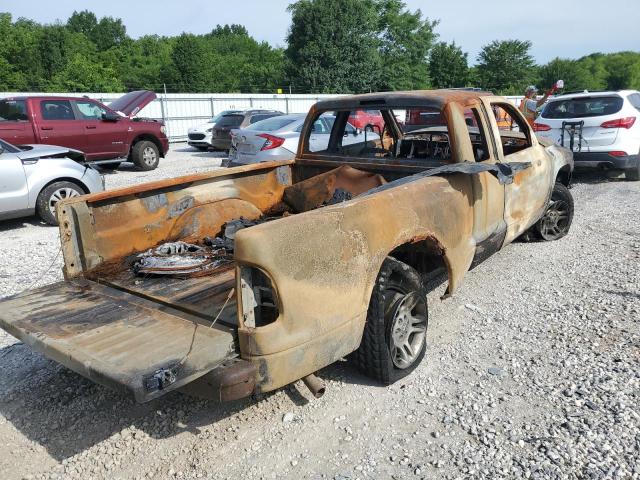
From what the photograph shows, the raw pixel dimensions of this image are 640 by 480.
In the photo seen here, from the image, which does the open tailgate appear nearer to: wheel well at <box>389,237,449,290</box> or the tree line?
wheel well at <box>389,237,449,290</box>

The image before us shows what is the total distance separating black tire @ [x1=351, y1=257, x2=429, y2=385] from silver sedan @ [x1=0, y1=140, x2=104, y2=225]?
5.67 m

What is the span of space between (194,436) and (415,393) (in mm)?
1373

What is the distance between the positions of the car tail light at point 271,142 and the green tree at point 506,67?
53208mm

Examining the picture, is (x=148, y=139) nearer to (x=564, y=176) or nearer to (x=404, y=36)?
(x=564, y=176)

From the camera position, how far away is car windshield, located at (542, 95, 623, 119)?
383 inches

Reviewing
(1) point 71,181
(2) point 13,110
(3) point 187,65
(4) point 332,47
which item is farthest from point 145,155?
(4) point 332,47

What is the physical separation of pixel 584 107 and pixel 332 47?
44.6 metres

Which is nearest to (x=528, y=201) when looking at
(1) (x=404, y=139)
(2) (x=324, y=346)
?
(1) (x=404, y=139)

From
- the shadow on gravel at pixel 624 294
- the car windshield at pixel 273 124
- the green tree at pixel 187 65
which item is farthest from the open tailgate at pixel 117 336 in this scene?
the green tree at pixel 187 65

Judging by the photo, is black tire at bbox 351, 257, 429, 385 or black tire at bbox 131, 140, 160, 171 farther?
black tire at bbox 131, 140, 160, 171

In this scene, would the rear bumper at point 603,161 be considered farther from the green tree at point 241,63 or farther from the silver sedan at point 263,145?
the green tree at point 241,63

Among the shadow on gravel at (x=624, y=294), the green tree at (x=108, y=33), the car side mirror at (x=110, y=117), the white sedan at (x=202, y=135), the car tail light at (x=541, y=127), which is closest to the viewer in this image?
the shadow on gravel at (x=624, y=294)

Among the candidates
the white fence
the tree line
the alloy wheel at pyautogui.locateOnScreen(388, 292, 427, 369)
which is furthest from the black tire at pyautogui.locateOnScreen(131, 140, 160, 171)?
the tree line

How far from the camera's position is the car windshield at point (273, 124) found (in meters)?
11.2
